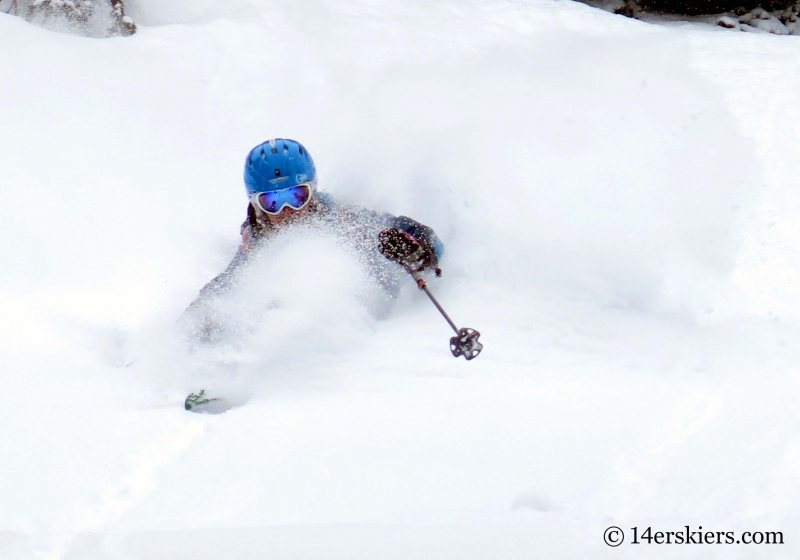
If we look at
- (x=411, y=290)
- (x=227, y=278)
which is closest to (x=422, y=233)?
(x=411, y=290)

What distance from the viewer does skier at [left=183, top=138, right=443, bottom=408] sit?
4387 mm

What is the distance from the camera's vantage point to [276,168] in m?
4.38

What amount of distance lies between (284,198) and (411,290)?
933mm

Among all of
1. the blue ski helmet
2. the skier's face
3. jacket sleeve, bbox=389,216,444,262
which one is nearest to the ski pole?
jacket sleeve, bbox=389,216,444,262

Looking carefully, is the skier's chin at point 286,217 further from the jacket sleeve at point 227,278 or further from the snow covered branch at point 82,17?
the snow covered branch at point 82,17

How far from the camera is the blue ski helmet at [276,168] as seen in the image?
14.4 feet

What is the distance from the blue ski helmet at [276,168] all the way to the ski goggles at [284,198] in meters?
0.03

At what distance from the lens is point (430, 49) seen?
754cm

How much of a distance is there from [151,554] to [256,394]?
52.9 inches

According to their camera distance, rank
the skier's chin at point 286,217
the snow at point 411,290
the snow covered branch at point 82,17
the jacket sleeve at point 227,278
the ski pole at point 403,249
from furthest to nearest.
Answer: the snow covered branch at point 82,17
the skier's chin at point 286,217
the jacket sleeve at point 227,278
the ski pole at point 403,249
the snow at point 411,290

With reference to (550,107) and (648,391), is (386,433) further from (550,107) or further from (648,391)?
(550,107)

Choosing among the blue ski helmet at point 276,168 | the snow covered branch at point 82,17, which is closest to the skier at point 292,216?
the blue ski helmet at point 276,168

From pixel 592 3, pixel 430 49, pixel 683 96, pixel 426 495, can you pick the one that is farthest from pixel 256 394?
pixel 592 3

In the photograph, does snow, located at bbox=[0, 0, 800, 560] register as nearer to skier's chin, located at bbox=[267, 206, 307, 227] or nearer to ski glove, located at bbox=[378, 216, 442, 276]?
skier's chin, located at bbox=[267, 206, 307, 227]
